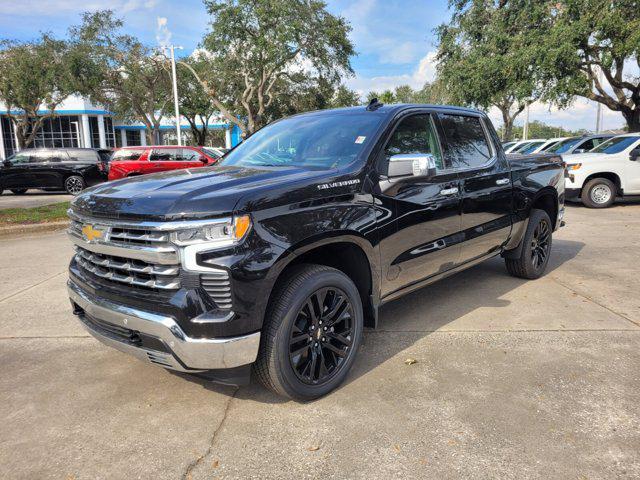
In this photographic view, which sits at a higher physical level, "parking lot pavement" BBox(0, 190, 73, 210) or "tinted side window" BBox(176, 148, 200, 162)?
"tinted side window" BBox(176, 148, 200, 162)

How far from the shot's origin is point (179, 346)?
8.41 feet

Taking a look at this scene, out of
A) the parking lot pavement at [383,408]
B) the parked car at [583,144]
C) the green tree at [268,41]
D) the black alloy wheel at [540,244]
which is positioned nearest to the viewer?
the parking lot pavement at [383,408]

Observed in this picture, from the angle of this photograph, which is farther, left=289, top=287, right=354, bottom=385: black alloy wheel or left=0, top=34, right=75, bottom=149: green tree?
left=0, top=34, right=75, bottom=149: green tree

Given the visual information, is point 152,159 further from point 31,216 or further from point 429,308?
point 429,308

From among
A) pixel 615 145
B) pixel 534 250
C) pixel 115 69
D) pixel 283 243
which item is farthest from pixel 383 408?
pixel 115 69

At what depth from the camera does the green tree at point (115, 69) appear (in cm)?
2938

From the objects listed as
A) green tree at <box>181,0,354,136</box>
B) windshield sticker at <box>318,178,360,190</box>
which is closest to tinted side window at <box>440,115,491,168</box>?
windshield sticker at <box>318,178,360,190</box>

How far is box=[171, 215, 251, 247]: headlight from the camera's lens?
100.0 inches

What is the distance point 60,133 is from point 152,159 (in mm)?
36171

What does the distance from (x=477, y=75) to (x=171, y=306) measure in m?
18.0

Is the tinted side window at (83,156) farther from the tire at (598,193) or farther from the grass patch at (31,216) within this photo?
the tire at (598,193)

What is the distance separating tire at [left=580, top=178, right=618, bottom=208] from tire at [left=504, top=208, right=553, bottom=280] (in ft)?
24.5

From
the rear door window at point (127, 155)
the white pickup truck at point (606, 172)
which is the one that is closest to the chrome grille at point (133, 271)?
the white pickup truck at point (606, 172)

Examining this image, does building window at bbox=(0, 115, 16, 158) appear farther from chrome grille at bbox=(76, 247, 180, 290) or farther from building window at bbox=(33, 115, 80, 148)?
chrome grille at bbox=(76, 247, 180, 290)
